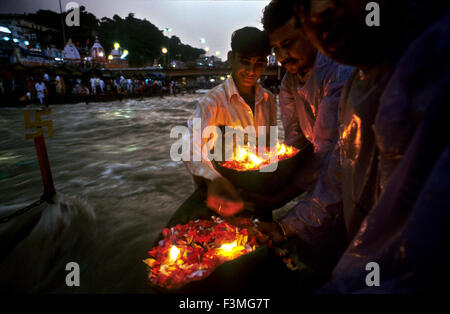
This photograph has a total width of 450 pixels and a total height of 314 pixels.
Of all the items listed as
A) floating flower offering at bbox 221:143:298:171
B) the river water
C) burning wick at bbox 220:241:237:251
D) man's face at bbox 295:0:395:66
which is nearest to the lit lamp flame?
burning wick at bbox 220:241:237:251

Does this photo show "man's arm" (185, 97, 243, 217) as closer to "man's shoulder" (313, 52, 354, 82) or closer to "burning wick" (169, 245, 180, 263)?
"burning wick" (169, 245, 180, 263)

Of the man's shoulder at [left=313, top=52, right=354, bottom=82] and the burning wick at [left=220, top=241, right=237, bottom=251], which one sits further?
the man's shoulder at [left=313, top=52, right=354, bottom=82]

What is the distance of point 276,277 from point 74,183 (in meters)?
5.65

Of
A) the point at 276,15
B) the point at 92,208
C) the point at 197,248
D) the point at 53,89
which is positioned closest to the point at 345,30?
the point at 276,15

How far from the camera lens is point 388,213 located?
929 millimetres

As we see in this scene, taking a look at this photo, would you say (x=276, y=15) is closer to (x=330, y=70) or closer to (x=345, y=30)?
(x=330, y=70)

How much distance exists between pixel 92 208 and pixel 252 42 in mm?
4130

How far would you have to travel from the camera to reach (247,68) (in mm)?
2990

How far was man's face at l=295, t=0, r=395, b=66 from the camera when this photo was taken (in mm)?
1003

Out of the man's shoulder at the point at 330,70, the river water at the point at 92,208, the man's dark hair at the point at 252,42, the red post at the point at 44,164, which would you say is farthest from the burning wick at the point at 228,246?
the red post at the point at 44,164

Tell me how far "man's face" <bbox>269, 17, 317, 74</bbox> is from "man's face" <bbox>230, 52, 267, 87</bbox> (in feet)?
0.90

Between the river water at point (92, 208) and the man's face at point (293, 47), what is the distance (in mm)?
3133

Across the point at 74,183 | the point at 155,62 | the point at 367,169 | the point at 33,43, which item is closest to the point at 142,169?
the point at 74,183
